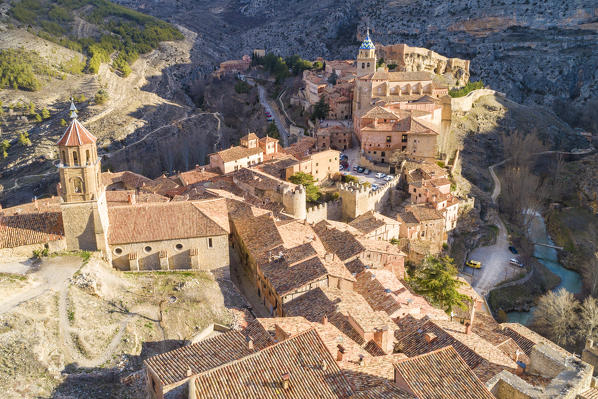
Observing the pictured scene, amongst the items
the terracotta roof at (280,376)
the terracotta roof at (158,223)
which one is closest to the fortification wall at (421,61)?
the terracotta roof at (158,223)

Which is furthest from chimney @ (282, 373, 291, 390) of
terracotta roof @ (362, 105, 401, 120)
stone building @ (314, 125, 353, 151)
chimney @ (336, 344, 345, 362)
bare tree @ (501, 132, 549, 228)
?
bare tree @ (501, 132, 549, 228)

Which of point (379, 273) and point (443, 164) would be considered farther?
point (443, 164)

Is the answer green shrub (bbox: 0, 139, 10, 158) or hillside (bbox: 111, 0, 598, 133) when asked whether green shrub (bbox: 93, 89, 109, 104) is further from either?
hillside (bbox: 111, 0, 598, 133)

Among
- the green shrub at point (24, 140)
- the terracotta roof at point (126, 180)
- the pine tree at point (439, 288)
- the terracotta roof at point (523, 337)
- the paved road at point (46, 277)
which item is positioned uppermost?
the paved road at point (46, 277)

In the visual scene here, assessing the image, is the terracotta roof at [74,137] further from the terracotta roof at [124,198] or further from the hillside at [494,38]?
the hillside at [494,38]

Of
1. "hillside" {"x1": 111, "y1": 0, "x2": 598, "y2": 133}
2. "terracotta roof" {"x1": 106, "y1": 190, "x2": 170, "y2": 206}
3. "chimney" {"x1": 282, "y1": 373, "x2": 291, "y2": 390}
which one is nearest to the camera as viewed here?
"chimney" {"x1": 282, "y1": 373, "x2": 291, "y2": 390}

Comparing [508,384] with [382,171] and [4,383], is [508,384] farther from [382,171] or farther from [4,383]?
[382,171]

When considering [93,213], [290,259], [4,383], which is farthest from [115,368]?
[290,259]
